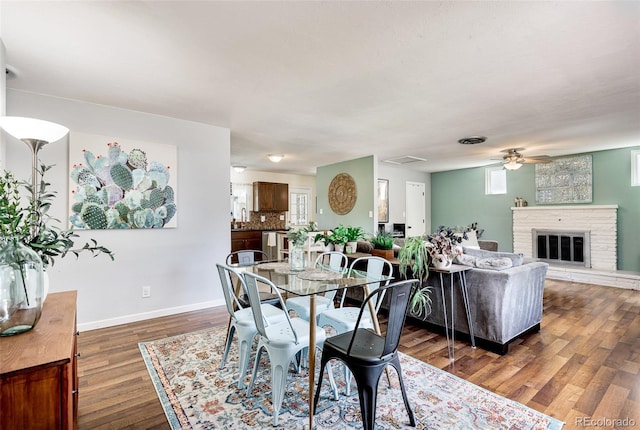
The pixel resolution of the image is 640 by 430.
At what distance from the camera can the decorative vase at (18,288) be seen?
1.19 meters

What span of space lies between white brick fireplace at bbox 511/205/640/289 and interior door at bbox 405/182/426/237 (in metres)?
2.73

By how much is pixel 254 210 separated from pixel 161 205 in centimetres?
431

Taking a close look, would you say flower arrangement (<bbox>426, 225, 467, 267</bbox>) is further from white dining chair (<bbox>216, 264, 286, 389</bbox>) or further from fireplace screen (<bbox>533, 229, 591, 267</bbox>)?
fireplace screen (<bbox>533, 229, 591, 267</bbox>)

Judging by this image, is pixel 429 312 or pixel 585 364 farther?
pixel 429 312

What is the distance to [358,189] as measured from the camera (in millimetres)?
6395

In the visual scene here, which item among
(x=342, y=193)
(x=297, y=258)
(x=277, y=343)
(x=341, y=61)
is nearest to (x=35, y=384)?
(x=277, y=343)

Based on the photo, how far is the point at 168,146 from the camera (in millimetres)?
3693

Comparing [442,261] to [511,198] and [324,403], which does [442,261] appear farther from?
[511,198]

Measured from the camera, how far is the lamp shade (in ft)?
6.24

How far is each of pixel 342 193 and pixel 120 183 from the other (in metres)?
4.37

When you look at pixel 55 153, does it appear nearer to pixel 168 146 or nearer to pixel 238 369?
pixel 168 146

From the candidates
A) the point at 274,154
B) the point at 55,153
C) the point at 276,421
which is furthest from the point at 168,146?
the point at 276,421

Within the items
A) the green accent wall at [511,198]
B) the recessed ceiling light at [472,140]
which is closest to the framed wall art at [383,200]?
the green accent wall at [511,198]

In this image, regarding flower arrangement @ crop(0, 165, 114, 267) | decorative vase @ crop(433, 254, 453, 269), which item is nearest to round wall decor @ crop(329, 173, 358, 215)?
decorative vase @ crop(433, 254, 453, 269)
